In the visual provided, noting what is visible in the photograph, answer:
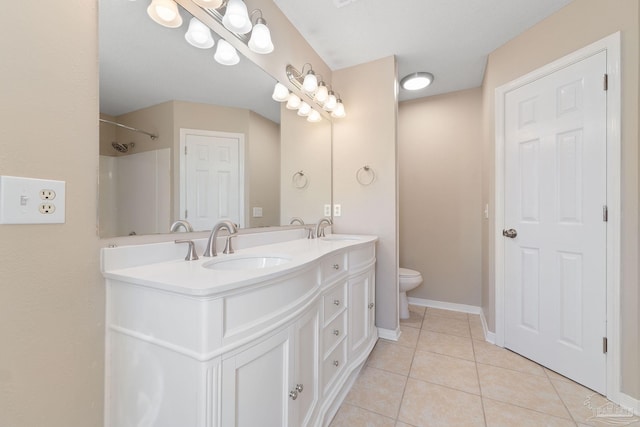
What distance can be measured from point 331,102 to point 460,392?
6.95ft

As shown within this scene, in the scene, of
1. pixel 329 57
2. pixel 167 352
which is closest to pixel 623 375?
pixel 167 352

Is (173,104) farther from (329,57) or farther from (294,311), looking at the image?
(329,57)

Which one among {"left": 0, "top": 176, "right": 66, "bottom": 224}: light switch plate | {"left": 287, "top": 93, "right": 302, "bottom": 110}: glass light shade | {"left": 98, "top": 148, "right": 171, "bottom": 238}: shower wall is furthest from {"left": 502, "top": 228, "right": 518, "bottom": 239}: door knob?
{"left": 0, "top": 176, "right": 66, "bottom": 224}: light switch plate

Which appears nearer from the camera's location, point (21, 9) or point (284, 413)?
point (21, 9)

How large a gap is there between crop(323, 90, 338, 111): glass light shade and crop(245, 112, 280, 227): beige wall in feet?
1.81

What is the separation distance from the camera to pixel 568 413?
129 cm

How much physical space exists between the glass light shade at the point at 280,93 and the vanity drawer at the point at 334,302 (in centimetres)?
123

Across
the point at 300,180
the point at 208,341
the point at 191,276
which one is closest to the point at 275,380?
the point at 208,341

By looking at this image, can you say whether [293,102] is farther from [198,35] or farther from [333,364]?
[333,364]

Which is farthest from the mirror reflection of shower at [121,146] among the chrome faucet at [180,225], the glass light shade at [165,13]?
the glass light shade at [165,13]

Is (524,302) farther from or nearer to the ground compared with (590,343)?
farther from the ground

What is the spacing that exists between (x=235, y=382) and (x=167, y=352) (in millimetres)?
208

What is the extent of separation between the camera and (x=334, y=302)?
4.32 ft

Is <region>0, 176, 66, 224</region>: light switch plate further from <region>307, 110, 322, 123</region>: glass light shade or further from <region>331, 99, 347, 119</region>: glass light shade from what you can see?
<region>331, 99, 347, 119</region>: glass light shade
